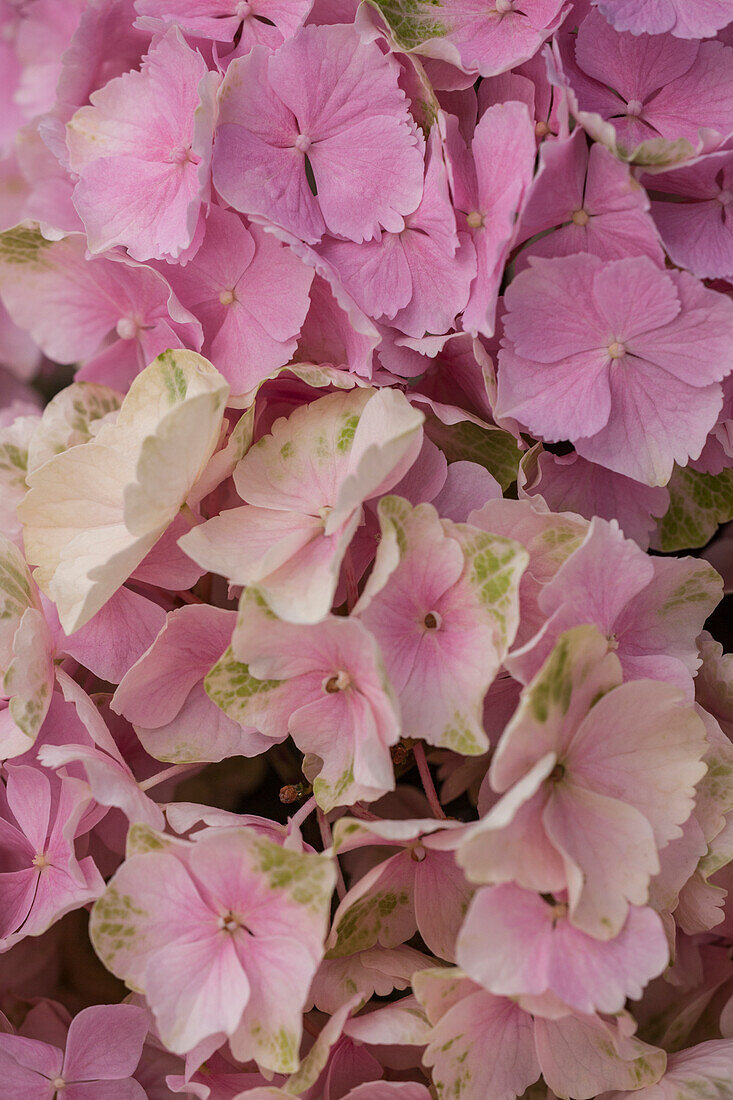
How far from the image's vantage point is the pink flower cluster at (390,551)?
0.39 m

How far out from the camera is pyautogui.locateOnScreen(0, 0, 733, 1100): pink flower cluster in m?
0.39

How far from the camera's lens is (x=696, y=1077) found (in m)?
0.44

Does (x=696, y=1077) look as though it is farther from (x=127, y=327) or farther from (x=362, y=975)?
(x=127, y=327)

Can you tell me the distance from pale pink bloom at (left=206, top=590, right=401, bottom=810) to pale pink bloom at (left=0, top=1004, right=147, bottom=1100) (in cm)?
14

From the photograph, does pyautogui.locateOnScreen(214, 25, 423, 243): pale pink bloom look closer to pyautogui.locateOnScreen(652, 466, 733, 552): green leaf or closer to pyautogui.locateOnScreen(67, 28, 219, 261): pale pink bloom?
pyautogui.locateOnScreen(67, 28, 219, 261): pale pink bloom

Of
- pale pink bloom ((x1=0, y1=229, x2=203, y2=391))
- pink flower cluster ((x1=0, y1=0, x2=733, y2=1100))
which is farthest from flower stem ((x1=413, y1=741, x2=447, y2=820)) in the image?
pale pink bloom ((x1=0, y1=229, x2=203, y2=391))

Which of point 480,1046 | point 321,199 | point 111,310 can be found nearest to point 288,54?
point 321,199

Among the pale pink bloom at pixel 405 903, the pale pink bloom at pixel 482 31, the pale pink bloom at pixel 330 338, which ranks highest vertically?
the pale pink bloom at pixel 482 31

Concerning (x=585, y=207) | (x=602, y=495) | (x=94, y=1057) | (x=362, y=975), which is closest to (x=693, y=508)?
(x=602, y=495)

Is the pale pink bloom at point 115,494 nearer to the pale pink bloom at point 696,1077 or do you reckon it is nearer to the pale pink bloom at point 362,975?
the pale pink bloom at point 362,975

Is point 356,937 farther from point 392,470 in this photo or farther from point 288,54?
point 288,54

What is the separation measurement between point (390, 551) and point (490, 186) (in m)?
0.17

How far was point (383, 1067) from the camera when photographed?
493 millimetres

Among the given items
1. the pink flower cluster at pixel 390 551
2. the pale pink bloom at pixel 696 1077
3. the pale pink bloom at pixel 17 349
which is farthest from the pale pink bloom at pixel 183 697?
the pale pink bloom at pixel 17 349
